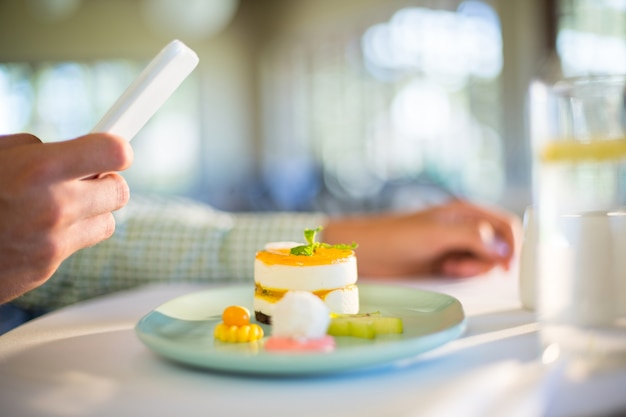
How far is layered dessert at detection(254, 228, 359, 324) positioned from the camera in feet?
2.42

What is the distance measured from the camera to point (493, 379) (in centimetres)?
56

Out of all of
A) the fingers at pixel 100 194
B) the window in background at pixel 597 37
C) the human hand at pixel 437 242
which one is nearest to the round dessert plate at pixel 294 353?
the fingers at pixel 100 194

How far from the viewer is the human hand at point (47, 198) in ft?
1.86

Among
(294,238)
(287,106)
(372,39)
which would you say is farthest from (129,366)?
(287,106)

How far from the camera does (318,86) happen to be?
310 inches

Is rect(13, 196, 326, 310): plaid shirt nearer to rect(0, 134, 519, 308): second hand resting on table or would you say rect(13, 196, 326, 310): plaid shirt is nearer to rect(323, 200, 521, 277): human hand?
rect(0, 134, 519, 308): second hand resting on table

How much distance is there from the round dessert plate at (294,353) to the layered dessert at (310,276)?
0.14ft

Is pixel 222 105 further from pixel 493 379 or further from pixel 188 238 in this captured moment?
pixel 493 379

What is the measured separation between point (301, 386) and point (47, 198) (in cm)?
25

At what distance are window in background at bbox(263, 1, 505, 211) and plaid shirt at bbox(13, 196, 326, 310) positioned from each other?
2.42 metres

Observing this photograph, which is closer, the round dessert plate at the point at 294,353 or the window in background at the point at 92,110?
the round dessert plate at the point at 294,353

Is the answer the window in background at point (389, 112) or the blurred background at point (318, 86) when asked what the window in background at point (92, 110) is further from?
the window in background at point (389, 112)

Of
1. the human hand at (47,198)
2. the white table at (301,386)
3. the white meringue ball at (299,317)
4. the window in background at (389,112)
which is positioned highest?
the window in background at (389,112)

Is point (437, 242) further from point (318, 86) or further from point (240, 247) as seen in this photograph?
point (318, 86)
